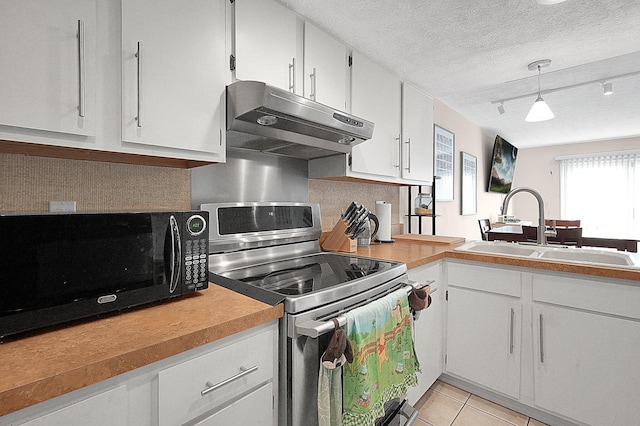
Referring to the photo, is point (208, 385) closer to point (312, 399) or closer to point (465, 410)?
point (312, 399)

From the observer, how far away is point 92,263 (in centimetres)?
82

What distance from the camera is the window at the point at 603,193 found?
18.1ft

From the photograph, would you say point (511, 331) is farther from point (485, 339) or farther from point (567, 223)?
point (567, 223)

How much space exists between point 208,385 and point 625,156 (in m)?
7.54

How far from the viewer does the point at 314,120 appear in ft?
4.48

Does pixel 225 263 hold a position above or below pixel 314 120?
below

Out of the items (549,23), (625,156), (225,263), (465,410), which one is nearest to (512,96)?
(549,23)

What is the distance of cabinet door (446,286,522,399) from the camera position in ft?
5.87

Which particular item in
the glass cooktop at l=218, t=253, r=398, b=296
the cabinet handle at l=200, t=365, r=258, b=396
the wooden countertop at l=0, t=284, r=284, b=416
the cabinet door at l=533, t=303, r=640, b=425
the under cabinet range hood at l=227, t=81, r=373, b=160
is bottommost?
the cabinet door at l=533, t=303, r=640, b=425

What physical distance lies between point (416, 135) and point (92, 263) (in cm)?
230

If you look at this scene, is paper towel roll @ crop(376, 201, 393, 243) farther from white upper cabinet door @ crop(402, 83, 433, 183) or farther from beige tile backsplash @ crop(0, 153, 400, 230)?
beige tile backsplash @ crop(0, 153, 400, 230)

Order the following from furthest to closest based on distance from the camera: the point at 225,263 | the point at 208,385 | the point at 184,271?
the point at 225,263 < the point at 184,271 < the point at 208,385

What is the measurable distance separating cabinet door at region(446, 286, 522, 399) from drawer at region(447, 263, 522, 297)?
0.12ft

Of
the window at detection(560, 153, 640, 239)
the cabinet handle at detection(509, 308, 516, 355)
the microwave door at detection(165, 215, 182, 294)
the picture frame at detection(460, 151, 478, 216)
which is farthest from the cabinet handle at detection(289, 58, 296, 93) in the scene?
the window at detection(560, 153, 640, 239)
